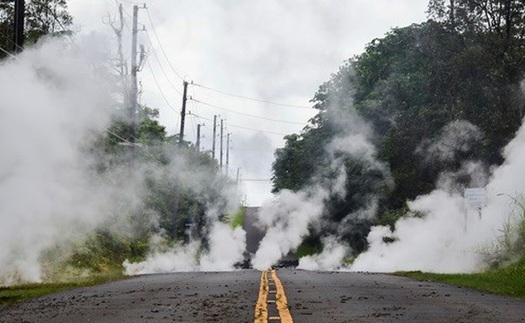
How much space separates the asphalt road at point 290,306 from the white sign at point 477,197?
11951mm

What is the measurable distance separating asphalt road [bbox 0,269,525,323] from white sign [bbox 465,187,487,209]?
471 inches

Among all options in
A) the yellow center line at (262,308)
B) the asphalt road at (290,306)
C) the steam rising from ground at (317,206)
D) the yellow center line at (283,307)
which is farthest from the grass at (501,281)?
the steam rising from ground at (317,206)

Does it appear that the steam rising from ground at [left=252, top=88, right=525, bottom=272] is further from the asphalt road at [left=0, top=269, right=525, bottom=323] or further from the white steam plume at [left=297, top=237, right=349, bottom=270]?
the asphalt road at [left=0, top=269, right=525, bottom=323]

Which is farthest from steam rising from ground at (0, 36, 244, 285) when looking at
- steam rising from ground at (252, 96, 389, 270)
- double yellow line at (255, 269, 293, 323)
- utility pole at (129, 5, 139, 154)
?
steam rising from ground at (252, 96, 389, 270)

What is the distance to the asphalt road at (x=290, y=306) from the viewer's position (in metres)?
11.1

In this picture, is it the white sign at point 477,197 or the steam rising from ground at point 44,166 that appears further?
the white sign at point 477,197

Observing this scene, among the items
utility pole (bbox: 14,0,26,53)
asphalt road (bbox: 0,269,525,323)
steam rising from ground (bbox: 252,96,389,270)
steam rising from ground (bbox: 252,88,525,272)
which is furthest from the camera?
steam rising from ground (bbox: 252,96,389,270)

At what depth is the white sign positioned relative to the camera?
28.9 metres

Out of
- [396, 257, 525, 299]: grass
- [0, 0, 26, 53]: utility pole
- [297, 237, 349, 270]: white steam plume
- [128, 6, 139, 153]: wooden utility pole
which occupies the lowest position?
[396, 257, 525, 299]: grass

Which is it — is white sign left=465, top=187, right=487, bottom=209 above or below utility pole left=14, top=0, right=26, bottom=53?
below

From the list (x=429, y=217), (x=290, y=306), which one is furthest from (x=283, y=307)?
(x=429, y=217)

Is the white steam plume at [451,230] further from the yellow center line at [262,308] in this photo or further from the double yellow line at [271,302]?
the yellow center line at [262,308]

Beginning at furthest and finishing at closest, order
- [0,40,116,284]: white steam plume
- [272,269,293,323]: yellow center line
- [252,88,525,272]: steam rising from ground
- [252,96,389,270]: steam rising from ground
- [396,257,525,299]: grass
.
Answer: [252,96,389,270]: steam rising from ground, [252,88,525,272]: steam rising from ground, [0,40,116,284]: white steam plume, [396,257,525,299]: grass, [272,269,293,323]: yellow center line

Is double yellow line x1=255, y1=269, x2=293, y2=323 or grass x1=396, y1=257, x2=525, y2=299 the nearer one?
double yellow line x1=255, y1=269, x2=293, y2=323
